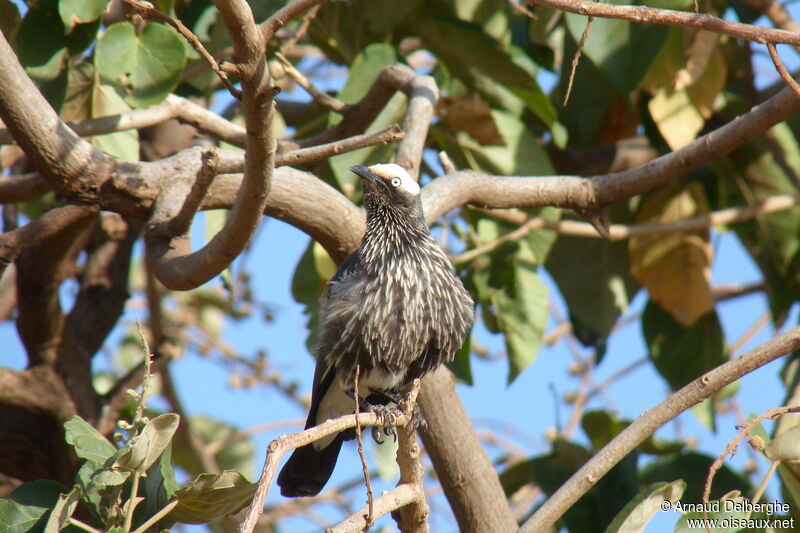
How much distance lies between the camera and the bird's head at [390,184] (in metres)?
3.68

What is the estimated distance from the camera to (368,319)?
3.44 m

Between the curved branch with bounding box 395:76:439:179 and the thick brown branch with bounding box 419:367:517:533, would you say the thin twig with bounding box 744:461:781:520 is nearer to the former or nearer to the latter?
the thick brown branch with bounding box 419:367:517:533

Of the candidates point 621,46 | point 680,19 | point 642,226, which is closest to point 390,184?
point 621,46

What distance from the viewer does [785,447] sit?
2.76m

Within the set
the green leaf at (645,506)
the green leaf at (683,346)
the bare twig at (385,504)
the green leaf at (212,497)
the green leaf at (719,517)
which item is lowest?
the green leaf at (719,517)

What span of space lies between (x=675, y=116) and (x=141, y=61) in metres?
2.36

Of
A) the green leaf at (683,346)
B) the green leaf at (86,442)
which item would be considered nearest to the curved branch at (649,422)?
the green leaf at (86,442)

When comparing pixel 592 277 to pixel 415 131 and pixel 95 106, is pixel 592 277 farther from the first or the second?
pixel 95 106

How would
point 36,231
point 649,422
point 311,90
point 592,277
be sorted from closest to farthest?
point 649,422 → point 36,231 → point 311,90 → point 592,277

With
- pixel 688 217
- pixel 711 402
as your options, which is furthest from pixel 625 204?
pixel 711 402

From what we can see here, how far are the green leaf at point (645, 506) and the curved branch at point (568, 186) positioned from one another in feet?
4.24

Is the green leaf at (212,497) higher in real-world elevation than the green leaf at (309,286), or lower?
lower

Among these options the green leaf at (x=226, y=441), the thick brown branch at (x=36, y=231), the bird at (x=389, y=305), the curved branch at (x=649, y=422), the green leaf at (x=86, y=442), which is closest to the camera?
the green leaf at (x=86, y=442)

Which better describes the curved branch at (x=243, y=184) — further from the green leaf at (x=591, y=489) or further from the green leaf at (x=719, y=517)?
the green leaf at (x=591, y=489)
